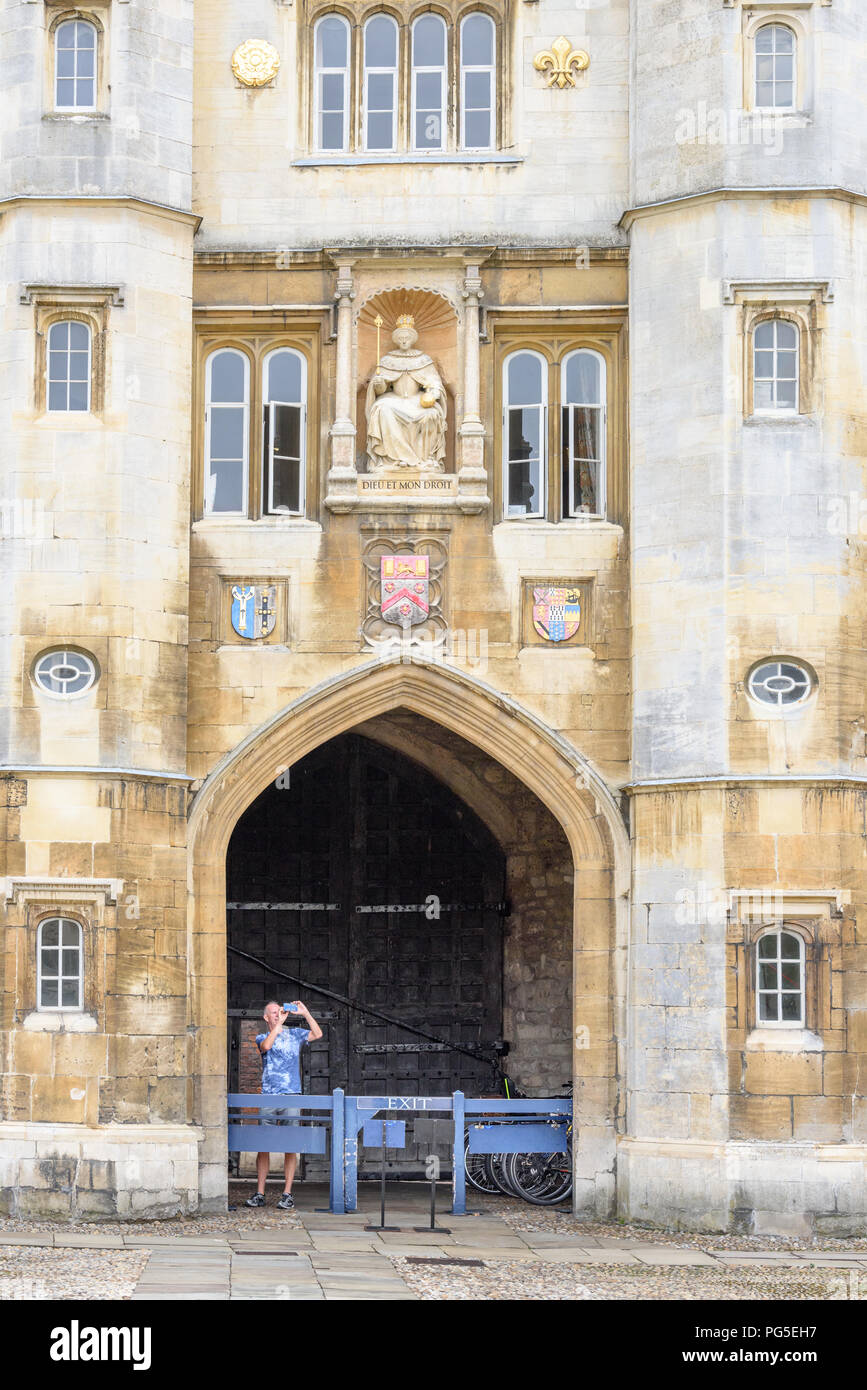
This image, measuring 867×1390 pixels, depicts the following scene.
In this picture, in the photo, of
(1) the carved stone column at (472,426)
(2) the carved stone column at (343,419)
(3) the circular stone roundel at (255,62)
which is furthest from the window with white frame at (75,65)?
(1) the carved stone column at (472,426)

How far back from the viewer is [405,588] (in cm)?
1881

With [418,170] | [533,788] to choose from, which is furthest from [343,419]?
[533,788]

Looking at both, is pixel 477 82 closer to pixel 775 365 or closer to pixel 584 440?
pixel 584 440

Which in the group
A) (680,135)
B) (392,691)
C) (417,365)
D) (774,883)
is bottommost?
(774,883)

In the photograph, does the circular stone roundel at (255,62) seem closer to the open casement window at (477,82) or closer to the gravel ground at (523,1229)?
the open casement window at (477,82)

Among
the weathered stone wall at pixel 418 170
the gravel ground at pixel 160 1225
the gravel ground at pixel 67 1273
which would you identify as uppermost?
the weathered stone wall at pixel 418 170

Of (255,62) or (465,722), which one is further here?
(255,62)

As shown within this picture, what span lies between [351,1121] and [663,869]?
10.6ft

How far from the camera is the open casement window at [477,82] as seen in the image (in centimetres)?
1945

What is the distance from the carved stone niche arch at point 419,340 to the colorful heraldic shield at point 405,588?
2.81 feet

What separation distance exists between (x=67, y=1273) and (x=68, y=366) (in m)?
7.76

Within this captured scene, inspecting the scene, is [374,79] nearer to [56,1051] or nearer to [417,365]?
[417,365]

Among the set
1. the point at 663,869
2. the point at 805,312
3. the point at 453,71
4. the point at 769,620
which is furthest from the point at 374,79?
the point at 663,869

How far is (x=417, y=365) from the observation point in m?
19.1
